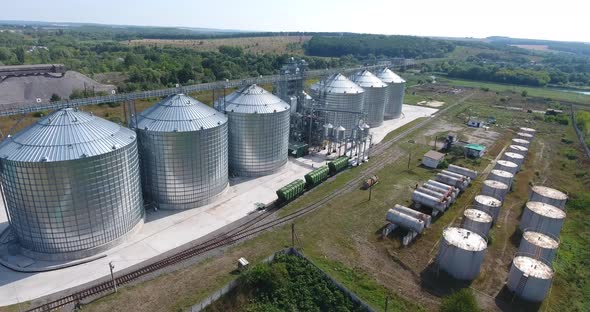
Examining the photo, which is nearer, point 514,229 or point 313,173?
point 514,229

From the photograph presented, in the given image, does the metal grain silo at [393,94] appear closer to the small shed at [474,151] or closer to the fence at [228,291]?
the small shed at [474,151]

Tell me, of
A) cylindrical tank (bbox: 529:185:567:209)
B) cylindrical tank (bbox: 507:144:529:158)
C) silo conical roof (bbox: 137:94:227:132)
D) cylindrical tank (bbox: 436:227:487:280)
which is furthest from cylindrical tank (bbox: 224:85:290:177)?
cylindrical tank (bbox: 507:144:529:158)

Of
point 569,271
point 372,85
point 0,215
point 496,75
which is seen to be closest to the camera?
point 569,271

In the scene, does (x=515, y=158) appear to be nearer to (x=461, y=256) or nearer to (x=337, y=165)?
(x=337, y=165)

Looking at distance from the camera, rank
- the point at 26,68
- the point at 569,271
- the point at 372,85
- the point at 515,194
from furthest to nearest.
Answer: the point at 26,68 < the point at 372,85 < the point at 515,194 < the point at 569,271

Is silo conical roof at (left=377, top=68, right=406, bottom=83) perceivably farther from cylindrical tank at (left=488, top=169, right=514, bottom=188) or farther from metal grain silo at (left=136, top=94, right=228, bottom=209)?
metal grain silo at (left=136, top=94, right=228, bottom=209)

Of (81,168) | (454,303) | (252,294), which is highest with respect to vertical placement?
(81,168)

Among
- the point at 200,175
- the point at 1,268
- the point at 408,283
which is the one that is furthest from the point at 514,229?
the point at 1,268

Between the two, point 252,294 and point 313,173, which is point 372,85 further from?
point 252,294
